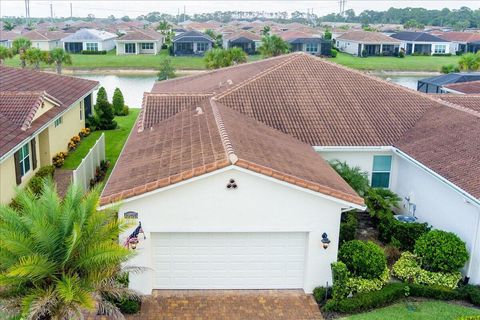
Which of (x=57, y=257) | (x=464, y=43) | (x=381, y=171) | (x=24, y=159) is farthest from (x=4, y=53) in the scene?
(x=464, y=43)

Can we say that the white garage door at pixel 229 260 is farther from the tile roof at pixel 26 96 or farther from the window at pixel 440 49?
the window at pixel 440 49

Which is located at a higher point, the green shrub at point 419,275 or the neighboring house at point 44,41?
the neighboring house at point 44,41

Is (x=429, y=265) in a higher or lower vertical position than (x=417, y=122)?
lower

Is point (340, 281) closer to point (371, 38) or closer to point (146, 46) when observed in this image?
point (146, 46)

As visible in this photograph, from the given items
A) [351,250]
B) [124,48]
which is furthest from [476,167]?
[124,48]

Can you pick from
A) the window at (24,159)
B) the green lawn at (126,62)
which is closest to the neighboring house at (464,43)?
the green lawn at (126,62)

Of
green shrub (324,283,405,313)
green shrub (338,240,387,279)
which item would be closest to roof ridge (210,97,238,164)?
green shrub (338,240,387,279)

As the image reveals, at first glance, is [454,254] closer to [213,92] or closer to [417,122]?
[417,122]
